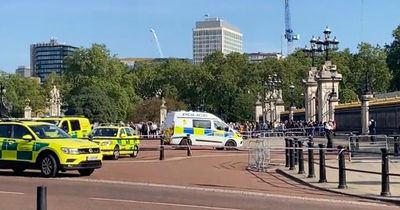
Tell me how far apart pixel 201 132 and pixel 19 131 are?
2330 cm

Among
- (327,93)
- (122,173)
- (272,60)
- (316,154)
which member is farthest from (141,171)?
(272,60)

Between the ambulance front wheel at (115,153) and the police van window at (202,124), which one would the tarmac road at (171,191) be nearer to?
the ambulance front wheel at (115,153)

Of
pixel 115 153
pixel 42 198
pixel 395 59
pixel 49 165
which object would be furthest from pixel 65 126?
pixel 395 59

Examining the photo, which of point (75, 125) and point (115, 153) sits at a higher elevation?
point (75, 125)

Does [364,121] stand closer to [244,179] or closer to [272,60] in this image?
[244,179]

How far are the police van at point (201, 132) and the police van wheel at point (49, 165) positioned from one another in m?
22.7

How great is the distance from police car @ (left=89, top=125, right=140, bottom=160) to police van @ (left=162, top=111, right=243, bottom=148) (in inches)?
352

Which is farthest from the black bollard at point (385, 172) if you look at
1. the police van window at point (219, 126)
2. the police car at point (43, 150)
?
the police van window at point (219, 126)

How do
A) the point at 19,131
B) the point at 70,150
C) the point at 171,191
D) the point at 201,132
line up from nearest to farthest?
the point at 171,191 → the point at 70,150 → the point at 19,131 → the point at 201,132

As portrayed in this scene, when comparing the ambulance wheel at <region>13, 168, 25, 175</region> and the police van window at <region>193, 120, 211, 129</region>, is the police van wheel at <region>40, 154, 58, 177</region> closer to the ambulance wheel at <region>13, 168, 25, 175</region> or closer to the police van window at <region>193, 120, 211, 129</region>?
the ambulance wheel at <region>13, 168, 25, 175</region>

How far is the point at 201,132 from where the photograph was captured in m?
44.0

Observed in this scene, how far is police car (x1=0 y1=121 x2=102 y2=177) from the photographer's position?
20406 mm

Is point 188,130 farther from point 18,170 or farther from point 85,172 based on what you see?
point 18,170

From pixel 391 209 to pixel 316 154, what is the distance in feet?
57.5
